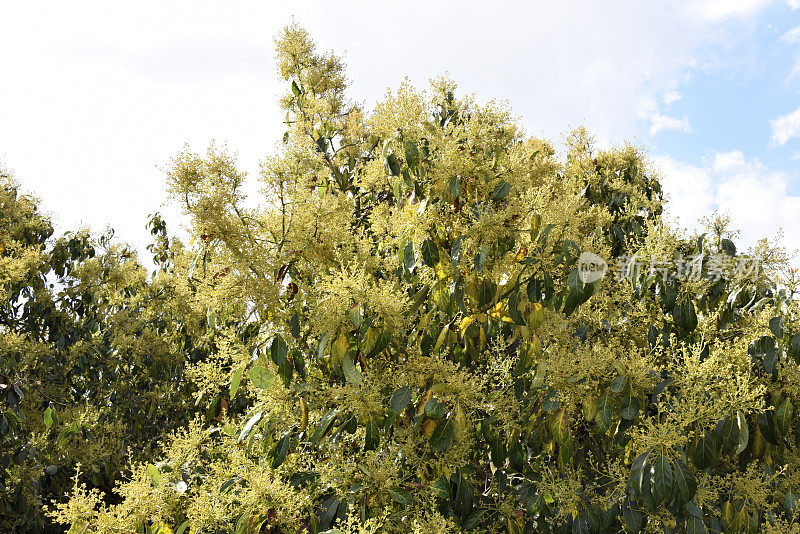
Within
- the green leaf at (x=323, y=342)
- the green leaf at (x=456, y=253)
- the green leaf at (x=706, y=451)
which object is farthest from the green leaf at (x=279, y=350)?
the green leaf at (x=706, y=451)

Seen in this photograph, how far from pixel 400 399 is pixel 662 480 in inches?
39.1

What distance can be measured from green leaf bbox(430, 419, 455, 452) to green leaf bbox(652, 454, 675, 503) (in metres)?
0.75

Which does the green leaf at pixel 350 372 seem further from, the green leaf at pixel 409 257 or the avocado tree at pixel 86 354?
the avocado tree at pixel 86 354

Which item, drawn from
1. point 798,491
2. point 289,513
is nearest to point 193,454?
point 289,513

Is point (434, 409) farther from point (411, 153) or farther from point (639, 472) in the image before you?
point (411, 153)

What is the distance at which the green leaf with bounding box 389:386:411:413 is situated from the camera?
7.66ft

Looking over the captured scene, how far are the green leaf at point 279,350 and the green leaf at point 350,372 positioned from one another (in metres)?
0.24

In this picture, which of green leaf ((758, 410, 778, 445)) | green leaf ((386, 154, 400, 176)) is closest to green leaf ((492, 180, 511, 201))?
green leaf ((386, 154, 400, 176))

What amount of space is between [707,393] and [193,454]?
2403 mm

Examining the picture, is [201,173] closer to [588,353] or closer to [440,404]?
[440,404]

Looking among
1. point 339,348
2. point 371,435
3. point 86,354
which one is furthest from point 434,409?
point 86,354

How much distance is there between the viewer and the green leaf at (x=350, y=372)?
7.79 feet

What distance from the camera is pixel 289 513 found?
2375 mm

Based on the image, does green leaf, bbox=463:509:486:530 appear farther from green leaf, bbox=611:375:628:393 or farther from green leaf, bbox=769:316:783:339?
green leaf, bbox=769:316:783:339
